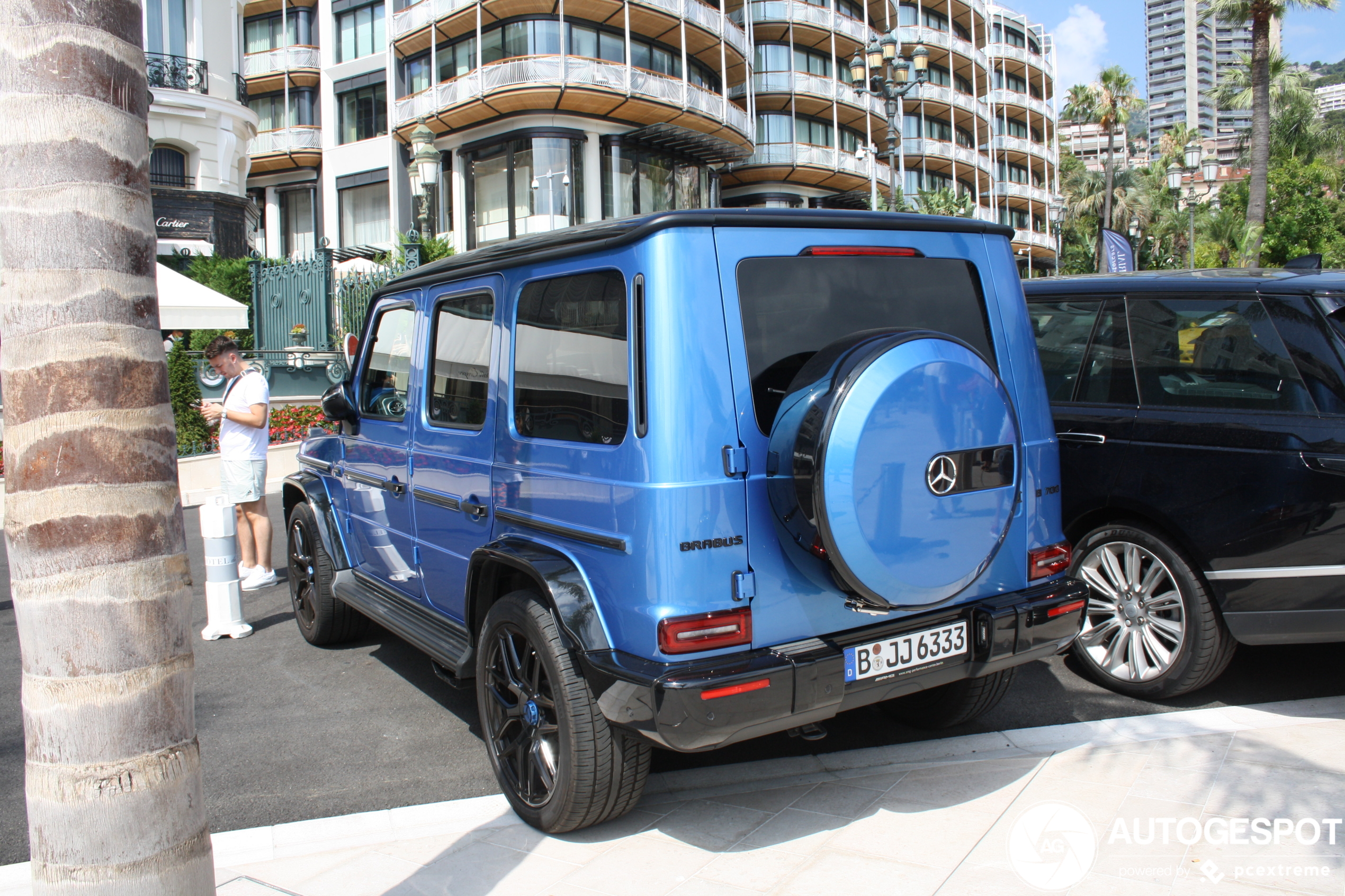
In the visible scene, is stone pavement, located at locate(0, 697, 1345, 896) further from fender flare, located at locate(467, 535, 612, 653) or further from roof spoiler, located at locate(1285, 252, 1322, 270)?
roof spoiler, located at locate(1285, 252, 1322, 270)

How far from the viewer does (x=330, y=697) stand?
16.5ft

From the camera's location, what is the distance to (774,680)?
2.94m

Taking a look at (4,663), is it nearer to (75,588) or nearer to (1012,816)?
(75,588)

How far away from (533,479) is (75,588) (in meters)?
1.82

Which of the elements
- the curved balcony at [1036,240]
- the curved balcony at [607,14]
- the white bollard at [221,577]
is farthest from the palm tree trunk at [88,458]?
the curved balcony at [1036,240]

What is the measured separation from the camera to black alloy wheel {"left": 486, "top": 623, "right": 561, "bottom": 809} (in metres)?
3.35

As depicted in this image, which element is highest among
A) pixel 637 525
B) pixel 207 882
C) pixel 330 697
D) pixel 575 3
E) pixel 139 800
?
pixel 575 3

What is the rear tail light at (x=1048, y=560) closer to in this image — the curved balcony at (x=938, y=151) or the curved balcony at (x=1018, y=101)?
the curved balcony at (x=938, y=151)

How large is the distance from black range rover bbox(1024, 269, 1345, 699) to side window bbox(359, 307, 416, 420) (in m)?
3.21

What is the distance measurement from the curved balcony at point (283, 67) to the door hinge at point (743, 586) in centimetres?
3713

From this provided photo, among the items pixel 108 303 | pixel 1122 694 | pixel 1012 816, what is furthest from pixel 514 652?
pixel 1122 694

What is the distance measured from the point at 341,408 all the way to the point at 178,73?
2427 centimetres

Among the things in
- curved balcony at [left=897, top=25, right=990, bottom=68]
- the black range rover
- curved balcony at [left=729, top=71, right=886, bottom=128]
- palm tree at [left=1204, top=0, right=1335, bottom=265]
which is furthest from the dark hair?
curved balcony at [left=897, top=25, right=990, bottom=68]

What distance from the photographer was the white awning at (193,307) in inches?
434
